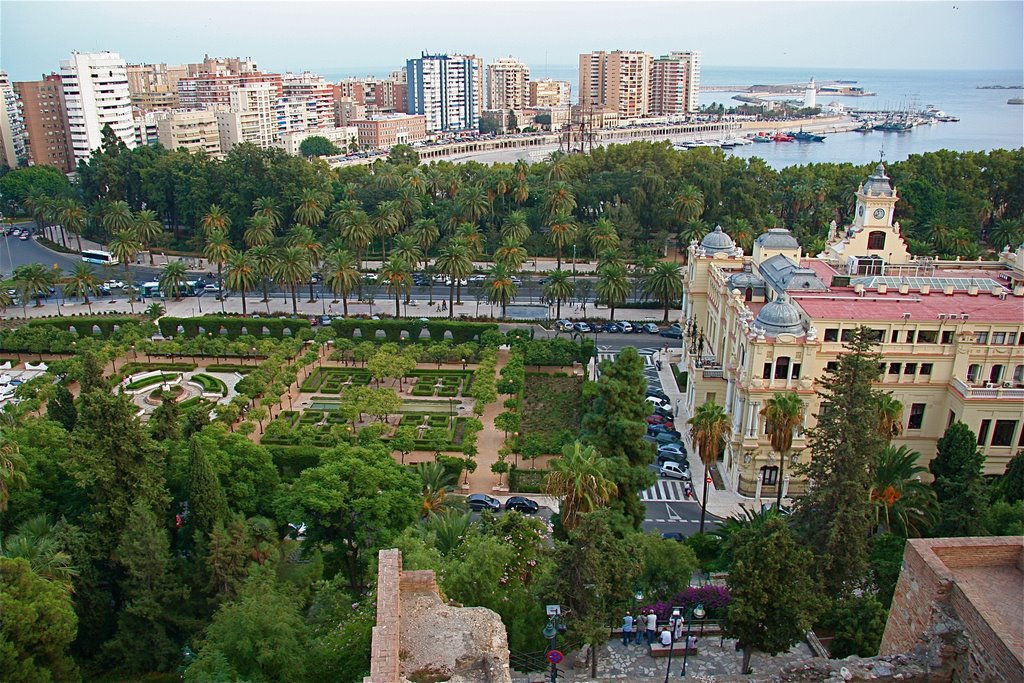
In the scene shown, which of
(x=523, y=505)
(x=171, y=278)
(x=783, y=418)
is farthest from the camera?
(x=171, y=278)

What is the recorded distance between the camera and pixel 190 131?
476 ft

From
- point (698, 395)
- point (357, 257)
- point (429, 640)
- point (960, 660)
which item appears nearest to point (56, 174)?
point (357, 257)

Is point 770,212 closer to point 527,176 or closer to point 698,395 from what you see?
point 527,176

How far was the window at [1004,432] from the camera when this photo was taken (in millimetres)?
40188

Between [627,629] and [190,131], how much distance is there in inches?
5555

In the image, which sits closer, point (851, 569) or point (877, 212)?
point (851, 569)

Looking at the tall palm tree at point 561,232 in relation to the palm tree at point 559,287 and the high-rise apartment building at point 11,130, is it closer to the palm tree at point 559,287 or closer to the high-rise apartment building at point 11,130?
the palm tree at point 559,287

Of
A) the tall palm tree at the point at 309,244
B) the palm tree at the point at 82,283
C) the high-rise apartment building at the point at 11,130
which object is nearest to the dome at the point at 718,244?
the tall palm tree at the point at 309,244

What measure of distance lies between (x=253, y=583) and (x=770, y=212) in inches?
2996

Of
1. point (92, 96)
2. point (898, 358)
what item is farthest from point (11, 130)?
point (898, 358)

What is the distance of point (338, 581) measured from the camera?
29469 millimetres

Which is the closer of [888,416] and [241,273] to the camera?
[888,416]

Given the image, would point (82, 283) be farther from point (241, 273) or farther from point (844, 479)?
point (844, 479)

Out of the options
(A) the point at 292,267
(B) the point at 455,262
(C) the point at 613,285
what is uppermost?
(B) the point at 455,262
